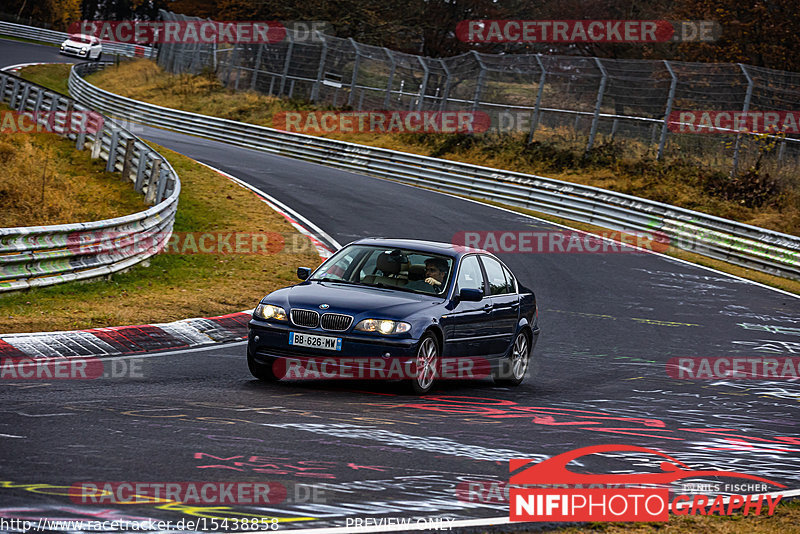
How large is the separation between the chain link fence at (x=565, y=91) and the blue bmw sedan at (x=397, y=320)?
60.3 ft

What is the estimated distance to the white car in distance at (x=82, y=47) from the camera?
2569 inches

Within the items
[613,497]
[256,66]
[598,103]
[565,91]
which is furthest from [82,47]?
[613,497]

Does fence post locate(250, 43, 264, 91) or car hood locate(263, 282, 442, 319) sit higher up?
fence post locate(250, 43, 264, 91)

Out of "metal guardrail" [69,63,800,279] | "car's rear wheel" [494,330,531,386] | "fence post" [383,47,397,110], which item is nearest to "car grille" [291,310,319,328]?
"car's rear wheel" [494,330,531,386]

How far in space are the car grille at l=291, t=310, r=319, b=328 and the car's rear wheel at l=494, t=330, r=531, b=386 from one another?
8.72 feet

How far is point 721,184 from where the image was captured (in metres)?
28.4

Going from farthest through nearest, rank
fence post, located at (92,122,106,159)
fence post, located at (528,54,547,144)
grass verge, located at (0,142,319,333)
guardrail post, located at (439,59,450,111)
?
1. guardrail post, located at (439,59,450,111)
2. fence post, located at (528,54,547,144)
3. fence post, located at (92,122,106,159)
4. grass verge, located at (0,142,319,333)

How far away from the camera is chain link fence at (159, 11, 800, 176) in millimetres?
27312

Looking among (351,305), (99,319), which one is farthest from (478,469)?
(99,319)

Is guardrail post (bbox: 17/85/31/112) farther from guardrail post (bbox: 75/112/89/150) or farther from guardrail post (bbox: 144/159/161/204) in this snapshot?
guardrail post (bbox: 144/159/161/204)

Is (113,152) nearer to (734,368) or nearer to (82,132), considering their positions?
(82,132)

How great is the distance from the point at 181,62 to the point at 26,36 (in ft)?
91.7

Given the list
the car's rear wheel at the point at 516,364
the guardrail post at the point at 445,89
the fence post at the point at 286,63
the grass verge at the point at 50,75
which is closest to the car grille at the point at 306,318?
the car's rear wheel at the point at 516,364

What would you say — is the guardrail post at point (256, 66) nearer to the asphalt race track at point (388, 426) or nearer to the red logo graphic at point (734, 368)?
the asphalt race track at point (388, 426)
